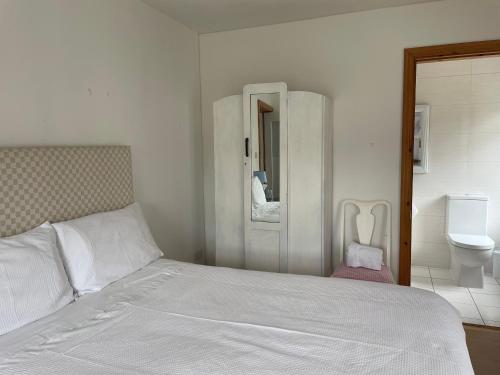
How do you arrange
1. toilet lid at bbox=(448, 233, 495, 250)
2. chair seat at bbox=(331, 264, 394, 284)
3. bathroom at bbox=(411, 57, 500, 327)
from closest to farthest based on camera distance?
chair seat at bbox=(331, 264, 394, 284) → toilet lid at bbox=(448, 233, 495, 250) → bathroom at bbox=(411, 57, 500, 327)

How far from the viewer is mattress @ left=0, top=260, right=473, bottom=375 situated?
1284mm

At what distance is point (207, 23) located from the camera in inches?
128

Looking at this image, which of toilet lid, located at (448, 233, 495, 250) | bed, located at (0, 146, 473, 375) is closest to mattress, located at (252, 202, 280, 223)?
bed, located at (0, 146, 473, 375)

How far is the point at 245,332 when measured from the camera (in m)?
1.51

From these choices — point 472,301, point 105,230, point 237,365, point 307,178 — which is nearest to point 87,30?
point 105,230

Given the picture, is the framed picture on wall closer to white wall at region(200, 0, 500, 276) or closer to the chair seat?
white wall at region(200, 0, 500, 276)

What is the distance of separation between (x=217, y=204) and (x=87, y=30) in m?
1.57

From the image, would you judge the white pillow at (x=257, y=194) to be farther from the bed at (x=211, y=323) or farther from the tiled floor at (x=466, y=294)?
the tiled floor at (x=466, y=294)

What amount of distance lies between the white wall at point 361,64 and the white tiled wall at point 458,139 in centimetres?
124

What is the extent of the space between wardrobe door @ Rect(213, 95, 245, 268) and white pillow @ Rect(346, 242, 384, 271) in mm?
858

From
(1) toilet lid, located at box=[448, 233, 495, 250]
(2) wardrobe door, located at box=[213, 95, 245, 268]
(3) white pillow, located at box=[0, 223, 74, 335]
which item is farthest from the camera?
(1) toilet lid, located at box=[448, 233, 495, 250]

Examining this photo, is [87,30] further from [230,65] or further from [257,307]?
[257,307]

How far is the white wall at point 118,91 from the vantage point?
1.89 m

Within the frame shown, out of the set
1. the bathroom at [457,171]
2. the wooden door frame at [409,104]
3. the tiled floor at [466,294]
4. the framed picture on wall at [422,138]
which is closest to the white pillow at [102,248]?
the wooden door frame at [409,104]
